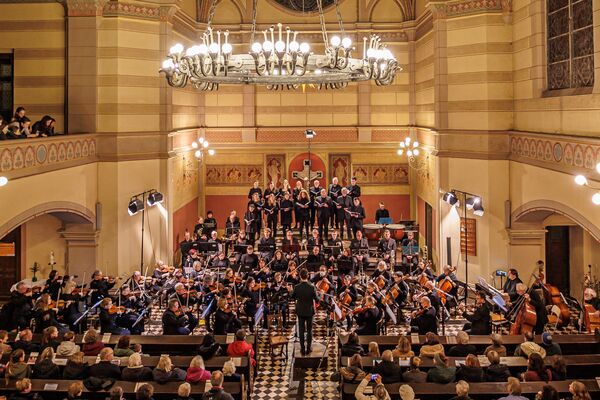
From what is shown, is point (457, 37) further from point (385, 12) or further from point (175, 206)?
point (175, 206)

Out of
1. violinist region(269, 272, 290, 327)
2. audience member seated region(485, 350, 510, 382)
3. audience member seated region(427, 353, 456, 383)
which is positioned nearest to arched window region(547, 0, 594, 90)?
audience member seated region(485, 350, 510, 382)

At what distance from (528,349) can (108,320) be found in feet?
25.3

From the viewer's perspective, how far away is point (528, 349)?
370 inches

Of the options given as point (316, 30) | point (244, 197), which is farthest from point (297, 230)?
point (316, 30)

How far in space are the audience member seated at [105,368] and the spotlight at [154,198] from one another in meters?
8.55

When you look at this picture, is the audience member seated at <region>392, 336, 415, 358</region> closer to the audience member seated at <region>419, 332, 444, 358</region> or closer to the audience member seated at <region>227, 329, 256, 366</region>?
the audience member seated at <region>419, 332, 444, 358</region>

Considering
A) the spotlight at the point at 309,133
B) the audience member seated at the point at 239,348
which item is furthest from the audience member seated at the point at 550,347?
the spotlight at the point at 309,133

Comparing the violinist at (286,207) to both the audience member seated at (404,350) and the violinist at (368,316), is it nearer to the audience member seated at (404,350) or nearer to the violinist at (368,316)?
the violinist at (368,316)

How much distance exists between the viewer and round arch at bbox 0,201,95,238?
12.9 metres

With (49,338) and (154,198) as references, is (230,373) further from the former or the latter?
(154,198)

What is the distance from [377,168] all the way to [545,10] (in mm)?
9988

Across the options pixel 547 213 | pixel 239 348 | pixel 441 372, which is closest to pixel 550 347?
pixel 441 372

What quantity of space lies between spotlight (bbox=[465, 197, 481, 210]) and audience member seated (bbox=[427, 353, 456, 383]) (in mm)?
7734

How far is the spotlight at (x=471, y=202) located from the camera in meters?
15.7
